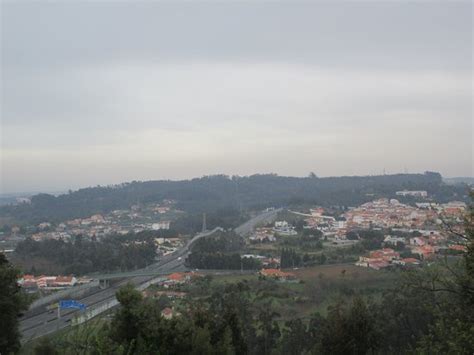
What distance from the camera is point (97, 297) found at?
920 inches

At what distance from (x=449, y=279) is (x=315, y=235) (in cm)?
3431

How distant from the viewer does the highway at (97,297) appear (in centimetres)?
1742

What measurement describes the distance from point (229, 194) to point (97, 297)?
196 ft

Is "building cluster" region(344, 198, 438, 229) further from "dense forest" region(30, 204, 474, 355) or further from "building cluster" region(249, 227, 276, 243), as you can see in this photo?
"dense forest" region(30, 204, 474, 355)

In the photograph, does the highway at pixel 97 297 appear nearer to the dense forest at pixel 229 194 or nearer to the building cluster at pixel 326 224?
the building cluster at pixel 326 224

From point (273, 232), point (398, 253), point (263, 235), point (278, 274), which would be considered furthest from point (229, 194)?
point (278, 274)

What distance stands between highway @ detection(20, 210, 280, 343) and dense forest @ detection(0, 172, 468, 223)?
2936cm

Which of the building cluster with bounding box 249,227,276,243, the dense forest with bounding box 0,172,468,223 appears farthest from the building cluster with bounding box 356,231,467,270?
the dense forest with bounding box 0,172,468,223

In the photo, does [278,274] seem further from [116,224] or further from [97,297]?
[116,224]

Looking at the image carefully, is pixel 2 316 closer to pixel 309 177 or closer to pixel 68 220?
pixel 68 220

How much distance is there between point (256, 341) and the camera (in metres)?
13.4

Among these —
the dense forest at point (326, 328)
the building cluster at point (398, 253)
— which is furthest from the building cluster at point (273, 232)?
the dense forest at point (326, 328)

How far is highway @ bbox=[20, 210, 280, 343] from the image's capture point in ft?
57.2

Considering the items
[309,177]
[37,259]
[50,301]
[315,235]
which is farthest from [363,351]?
[309,177]
